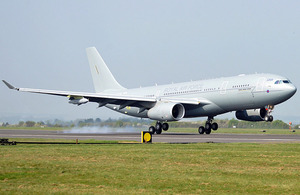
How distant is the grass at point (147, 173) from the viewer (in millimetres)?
11133

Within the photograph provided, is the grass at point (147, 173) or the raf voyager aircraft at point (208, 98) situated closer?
the grass at point (147, 173)

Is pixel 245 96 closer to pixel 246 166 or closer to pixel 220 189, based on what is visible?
pixel 246 166

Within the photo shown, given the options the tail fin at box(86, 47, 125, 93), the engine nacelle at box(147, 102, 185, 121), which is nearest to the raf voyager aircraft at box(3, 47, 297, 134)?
the engine nacelle at box(147, 102, 185, 121)

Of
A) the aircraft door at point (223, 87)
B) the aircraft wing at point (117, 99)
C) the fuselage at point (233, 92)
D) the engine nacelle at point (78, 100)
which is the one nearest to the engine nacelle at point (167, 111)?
the aircraft wing at point (117, 99)

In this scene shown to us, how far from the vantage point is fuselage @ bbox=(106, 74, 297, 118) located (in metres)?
39.7

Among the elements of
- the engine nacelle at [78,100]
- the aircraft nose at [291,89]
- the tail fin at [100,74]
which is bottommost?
the engine nacelle at [78,100]

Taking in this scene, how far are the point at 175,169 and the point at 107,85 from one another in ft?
150

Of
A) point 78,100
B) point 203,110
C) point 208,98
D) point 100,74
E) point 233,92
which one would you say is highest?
point 100,74

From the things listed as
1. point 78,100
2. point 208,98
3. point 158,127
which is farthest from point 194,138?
point 78,100

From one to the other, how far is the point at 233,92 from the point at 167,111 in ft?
20.7

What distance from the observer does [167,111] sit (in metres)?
42.6

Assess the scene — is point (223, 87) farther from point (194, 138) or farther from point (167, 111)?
point (194, 138)

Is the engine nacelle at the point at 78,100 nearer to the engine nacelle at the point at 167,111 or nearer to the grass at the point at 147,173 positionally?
the engine nacelle at the point at 167,111

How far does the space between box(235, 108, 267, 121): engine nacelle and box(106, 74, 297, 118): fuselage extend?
124 inches
